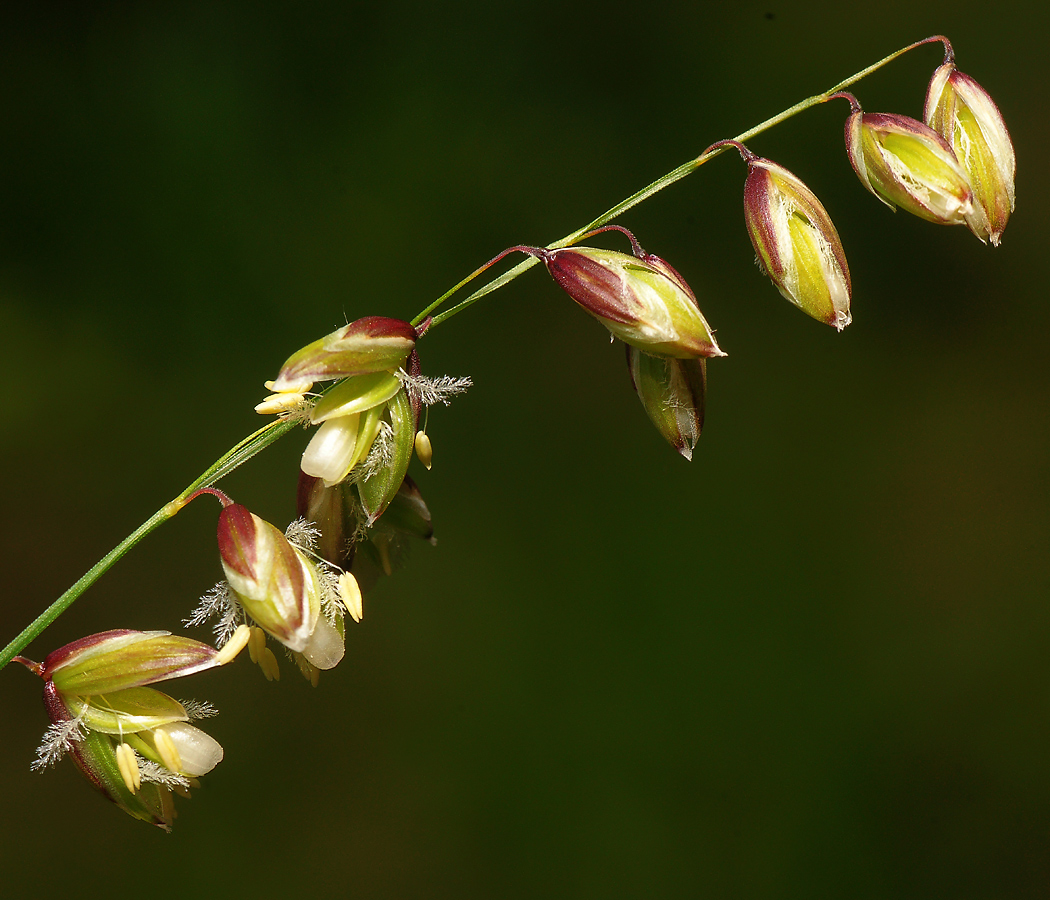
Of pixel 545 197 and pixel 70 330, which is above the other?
pixel 70 330

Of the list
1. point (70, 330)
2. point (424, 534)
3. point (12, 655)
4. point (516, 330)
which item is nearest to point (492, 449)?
point (516, 330)

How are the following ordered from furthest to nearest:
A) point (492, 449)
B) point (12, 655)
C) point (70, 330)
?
1. point (492, 449)
2. point (70, 330)
3. point (12, 655)

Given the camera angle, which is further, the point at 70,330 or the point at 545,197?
the point at 545,197

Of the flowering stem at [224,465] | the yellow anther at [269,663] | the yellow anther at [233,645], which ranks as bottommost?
the yellow anther at [269,663]

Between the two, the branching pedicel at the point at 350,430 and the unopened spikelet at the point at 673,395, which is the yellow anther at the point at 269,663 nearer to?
the branching pedicel at the point at 350,430

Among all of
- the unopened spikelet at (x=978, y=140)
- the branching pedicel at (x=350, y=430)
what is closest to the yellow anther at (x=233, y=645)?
the branching pedicel at (x=350, y=430)

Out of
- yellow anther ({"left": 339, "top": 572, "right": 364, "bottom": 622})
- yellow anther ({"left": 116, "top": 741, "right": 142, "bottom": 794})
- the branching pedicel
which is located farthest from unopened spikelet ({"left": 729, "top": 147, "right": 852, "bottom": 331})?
yellow anther ({"left": 116, "top": 741, "right": 142, "bottom": 794})

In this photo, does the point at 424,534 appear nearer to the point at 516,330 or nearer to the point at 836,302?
the point at 836,302
